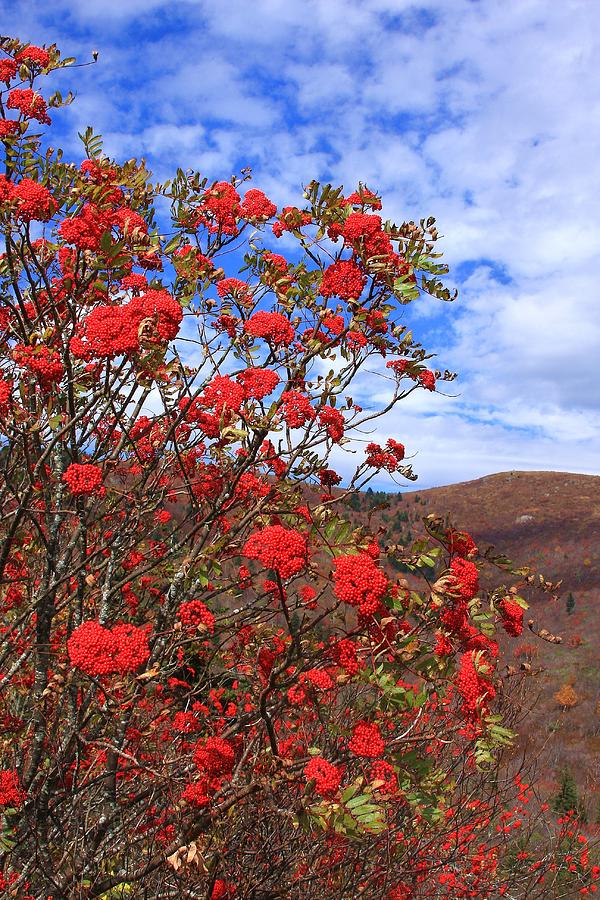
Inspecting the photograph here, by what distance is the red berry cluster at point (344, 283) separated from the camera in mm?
4047

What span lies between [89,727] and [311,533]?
3.01 metres

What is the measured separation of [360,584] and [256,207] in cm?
348

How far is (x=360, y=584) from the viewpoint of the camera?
2471 millimetres

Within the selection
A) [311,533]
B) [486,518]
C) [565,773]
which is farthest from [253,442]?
[486,518]

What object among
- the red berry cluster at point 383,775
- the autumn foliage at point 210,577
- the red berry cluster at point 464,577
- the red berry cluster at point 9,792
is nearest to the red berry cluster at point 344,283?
the autumn foliage at point 210,577

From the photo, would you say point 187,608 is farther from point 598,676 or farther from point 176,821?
point 598,676

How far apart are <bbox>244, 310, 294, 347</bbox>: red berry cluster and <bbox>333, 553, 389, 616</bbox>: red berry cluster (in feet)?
6.30

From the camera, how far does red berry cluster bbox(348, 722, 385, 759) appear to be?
103 inches

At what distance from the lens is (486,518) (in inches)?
3935

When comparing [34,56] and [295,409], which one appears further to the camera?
[34,56]

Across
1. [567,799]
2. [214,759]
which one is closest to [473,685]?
[214,759]

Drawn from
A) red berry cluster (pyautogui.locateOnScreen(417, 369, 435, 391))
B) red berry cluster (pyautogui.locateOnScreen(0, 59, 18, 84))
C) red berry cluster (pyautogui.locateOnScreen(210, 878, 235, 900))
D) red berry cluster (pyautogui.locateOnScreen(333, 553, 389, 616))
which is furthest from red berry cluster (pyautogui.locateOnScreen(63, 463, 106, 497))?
red berry cluster (pyautogui.locateOnScreen(0, 59, 18, 84))

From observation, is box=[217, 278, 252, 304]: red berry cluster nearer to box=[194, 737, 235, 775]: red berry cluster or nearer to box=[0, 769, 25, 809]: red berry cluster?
box=[194, 737, 235, 775]: red berry cluster

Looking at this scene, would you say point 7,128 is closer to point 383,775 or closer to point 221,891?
point 383,775
